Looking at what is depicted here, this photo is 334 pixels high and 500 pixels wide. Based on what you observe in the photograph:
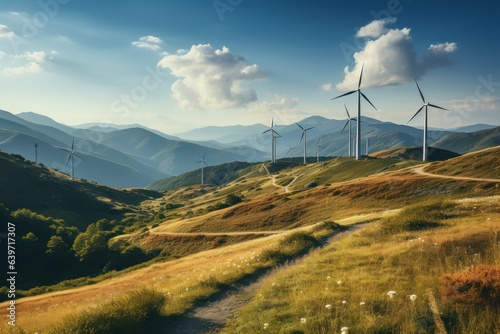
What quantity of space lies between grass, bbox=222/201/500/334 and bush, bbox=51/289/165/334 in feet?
12.2

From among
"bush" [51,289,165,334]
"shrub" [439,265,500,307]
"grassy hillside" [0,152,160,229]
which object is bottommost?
"grassy hillside" [0,152,160,229]

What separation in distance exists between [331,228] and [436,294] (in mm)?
24892

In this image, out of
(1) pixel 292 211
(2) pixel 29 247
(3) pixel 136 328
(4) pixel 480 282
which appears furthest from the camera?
(2) pixel 29 247

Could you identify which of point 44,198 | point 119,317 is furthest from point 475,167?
point 44,198

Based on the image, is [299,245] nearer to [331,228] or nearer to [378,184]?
[331,228]

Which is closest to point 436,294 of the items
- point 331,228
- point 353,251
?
point 353,251

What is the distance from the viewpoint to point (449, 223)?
25000 mm

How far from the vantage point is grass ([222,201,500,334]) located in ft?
32.8

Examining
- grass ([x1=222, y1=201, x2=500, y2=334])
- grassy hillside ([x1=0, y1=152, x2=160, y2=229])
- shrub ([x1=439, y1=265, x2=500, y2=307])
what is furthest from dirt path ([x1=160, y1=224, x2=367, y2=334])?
grassy hillside ([x1=0, y1=152, x2=160, y2=229])

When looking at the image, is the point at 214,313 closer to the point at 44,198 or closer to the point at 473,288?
the point at 473,288

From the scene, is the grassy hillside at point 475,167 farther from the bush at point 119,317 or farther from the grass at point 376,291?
the bush at point 119,317

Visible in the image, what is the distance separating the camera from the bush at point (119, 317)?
468 inches

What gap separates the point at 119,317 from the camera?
42.2 ft

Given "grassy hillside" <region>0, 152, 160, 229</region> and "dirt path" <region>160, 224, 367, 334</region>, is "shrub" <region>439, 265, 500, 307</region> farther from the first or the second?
"grassy hillside" <region>0, 152, 160, 229</region>
